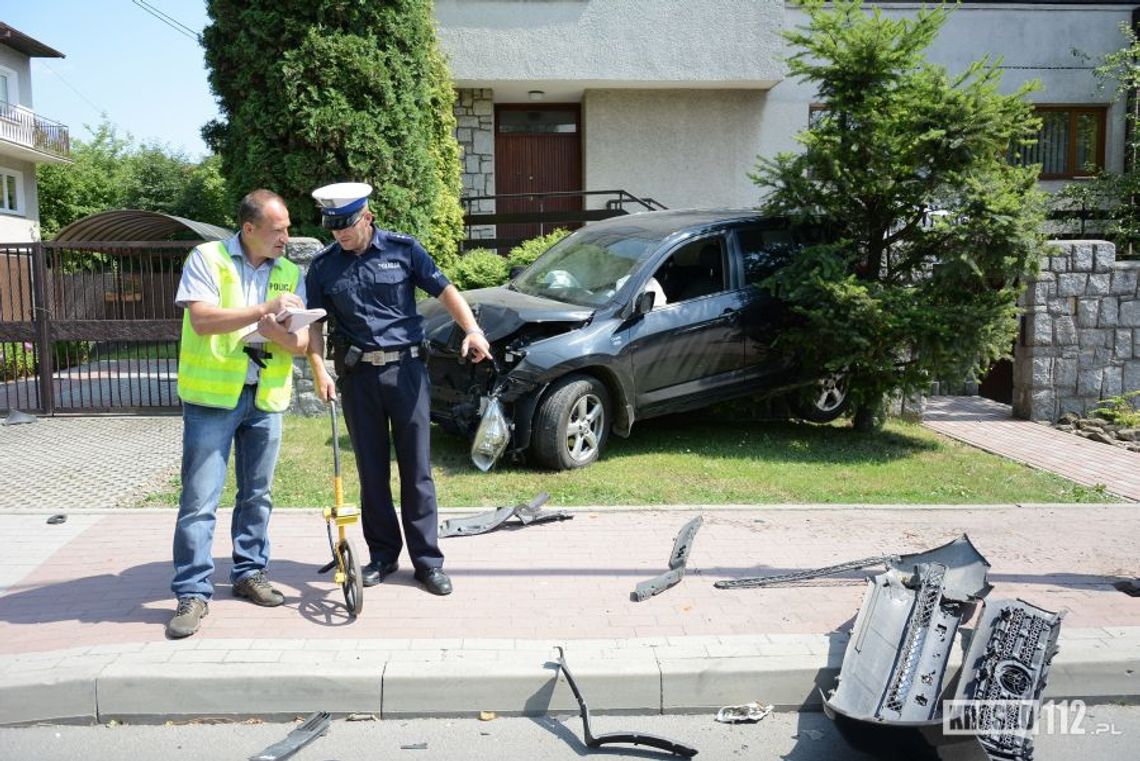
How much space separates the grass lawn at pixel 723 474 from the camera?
7.21 m

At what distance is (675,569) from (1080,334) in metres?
7.55

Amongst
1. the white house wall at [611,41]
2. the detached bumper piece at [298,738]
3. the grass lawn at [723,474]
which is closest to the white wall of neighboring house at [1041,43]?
the white house wall at [611,41]

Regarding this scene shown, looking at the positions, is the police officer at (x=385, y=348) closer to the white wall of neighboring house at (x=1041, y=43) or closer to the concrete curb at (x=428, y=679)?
the concrete curb at (x=428, y=679)

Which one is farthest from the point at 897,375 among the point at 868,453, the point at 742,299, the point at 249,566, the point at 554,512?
the point at 249,566

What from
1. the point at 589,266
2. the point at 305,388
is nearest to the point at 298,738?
the point at 589,266

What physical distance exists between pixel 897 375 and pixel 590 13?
32.5 ft

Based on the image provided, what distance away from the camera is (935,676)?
375cm

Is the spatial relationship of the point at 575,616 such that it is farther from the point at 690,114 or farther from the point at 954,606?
the point at 690,114

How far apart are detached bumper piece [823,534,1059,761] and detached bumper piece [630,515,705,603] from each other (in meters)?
1.27

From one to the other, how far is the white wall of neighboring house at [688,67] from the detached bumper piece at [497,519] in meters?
11.2

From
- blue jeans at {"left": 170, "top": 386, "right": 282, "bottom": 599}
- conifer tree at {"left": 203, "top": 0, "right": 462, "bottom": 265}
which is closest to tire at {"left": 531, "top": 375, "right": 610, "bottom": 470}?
blue jeans at {"left": 170, "top": 386, "right": 282, "bottom": 599}

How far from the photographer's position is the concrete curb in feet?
13.3

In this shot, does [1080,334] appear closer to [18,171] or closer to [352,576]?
[352,576]

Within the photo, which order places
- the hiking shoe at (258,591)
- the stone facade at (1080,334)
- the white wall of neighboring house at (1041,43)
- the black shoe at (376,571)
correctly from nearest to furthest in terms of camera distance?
the hiking shoe at (258,591) < the black shoe at (376,571) < the stone facade at (1080,334) < the white wall of neighboring house at (1041,43)
